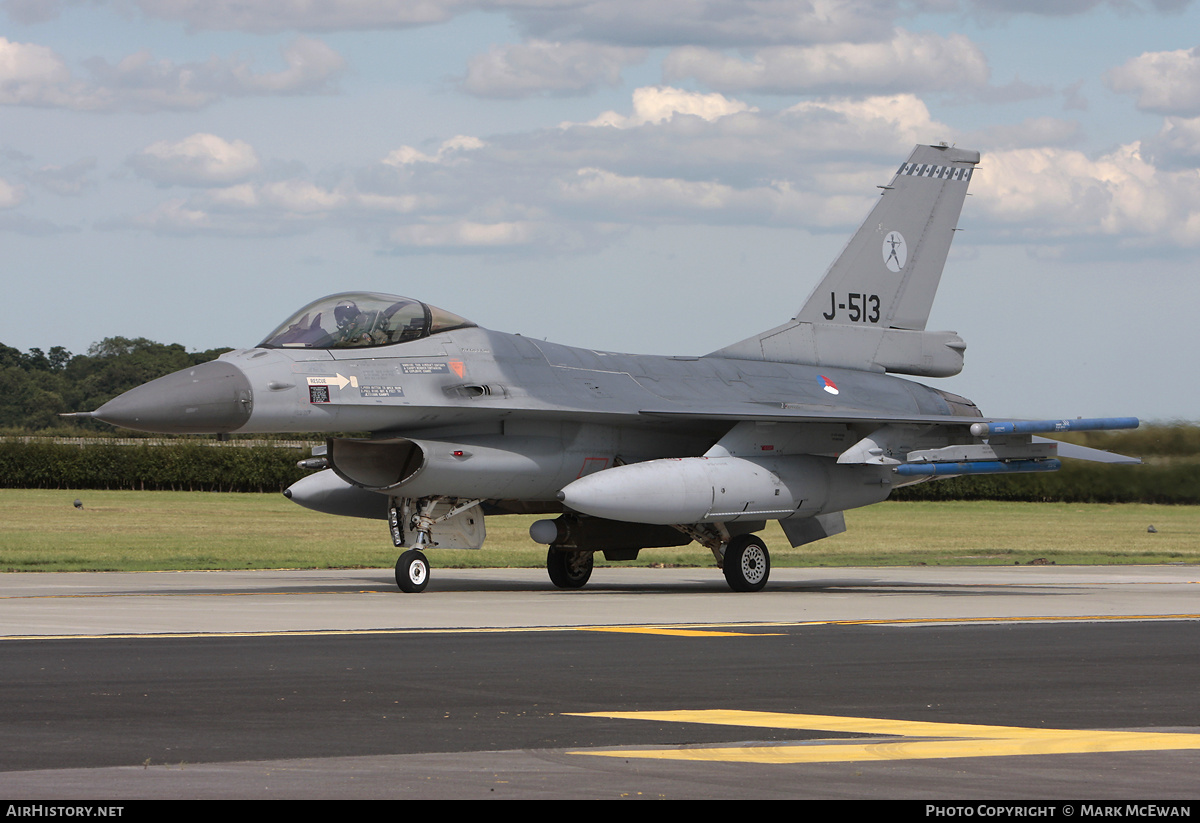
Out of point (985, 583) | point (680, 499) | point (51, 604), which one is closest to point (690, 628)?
point (680, 499)

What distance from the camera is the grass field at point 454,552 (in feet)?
96.7

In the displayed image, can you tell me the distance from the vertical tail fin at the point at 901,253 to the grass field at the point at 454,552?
22.7 ft

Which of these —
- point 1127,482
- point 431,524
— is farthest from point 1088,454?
point 431,524

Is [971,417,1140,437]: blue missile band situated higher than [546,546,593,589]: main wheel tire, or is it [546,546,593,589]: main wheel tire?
[971,417,1140,437]: blue missile band

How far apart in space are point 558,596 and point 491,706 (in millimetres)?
10339

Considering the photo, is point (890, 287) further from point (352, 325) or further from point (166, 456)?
point (166, 456)

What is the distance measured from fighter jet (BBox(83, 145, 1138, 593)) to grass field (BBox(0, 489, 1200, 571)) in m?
7.17

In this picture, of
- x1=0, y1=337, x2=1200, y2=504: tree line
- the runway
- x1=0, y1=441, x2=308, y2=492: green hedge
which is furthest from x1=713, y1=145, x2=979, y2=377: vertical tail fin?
x1=0, y1=441, x2=308, y2=492: green hedge

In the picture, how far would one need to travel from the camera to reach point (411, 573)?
18.6 m

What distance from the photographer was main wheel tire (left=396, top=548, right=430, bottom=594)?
1856 cm

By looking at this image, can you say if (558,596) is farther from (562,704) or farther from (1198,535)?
(1198,535)

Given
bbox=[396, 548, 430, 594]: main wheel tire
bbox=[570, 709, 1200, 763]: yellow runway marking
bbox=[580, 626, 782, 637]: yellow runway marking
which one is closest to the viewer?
bbox=[570, 709, 1200, 763]: yellow runway marking

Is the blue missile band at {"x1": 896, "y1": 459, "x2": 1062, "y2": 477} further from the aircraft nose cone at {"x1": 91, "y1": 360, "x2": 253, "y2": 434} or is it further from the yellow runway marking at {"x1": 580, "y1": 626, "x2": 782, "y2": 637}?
the aircraft nose cone at {"x1": 91, "y1": 360, "x2": 253, "y2": 434}

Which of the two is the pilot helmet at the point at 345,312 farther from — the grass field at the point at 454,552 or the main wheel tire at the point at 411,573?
the grass field at the point at 454,552
